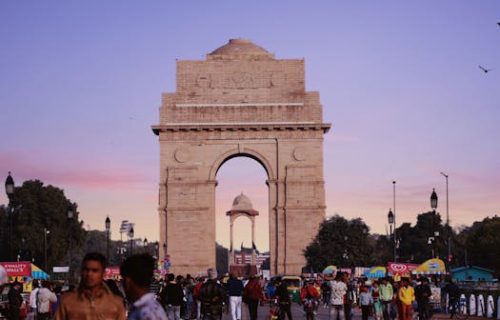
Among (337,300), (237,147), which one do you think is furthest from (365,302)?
(237,147)

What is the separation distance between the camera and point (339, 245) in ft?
233

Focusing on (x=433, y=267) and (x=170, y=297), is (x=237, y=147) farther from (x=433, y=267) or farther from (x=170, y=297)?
(x=170, y=297)

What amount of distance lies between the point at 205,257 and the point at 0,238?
26875 mm

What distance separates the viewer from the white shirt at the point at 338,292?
26000 millimetres

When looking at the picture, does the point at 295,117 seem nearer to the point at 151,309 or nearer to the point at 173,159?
the point at 173,159

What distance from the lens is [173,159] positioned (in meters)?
79.9

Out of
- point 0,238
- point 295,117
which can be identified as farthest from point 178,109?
point 0,238

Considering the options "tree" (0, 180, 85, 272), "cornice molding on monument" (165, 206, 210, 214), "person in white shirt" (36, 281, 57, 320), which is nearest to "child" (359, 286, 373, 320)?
"person in white shirt" (36, 281, 57, 320)

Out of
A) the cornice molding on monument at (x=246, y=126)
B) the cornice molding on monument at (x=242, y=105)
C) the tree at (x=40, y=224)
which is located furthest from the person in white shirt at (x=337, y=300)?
the tree at (x=40, y=224)

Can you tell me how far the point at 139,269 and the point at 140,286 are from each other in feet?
0.42

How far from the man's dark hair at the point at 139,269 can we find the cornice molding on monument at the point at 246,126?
71.0 m

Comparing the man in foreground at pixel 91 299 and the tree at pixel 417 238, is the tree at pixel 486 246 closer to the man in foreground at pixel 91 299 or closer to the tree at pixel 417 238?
the tree at pixel 417 238

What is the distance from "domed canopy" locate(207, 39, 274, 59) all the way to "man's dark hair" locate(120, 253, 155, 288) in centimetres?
7279

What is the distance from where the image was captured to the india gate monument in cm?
7888
